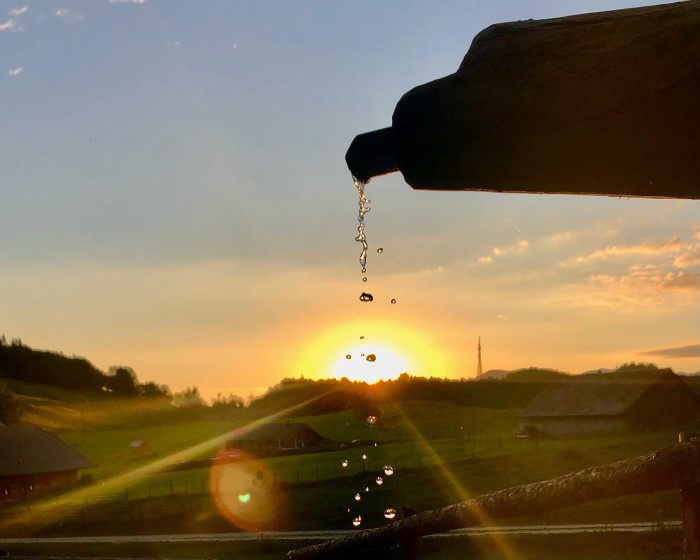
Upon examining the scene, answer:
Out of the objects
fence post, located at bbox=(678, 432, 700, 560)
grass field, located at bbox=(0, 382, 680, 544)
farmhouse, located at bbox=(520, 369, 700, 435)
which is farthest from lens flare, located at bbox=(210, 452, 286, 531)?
fence post, located at bbox=(678, 432, 700, 560)

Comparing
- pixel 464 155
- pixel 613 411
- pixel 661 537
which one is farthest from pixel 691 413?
pixel 464 155

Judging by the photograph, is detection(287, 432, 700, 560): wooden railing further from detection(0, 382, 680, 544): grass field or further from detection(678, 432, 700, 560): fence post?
detection(0, 382, 680, 544): grass field

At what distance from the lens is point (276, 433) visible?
2031cm

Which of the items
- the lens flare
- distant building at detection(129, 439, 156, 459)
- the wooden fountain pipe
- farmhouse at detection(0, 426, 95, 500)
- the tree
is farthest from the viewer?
the tree

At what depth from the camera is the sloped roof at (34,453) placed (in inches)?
768

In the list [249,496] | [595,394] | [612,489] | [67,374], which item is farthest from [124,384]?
[612,489]

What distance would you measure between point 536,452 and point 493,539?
428 centimetres

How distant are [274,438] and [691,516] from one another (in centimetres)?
1989

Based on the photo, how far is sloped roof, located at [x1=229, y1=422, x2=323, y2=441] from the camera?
20.2 metres

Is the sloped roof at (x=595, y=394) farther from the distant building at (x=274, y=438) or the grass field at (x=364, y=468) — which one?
the distant building at (x=274, y=438)

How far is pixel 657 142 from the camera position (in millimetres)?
676

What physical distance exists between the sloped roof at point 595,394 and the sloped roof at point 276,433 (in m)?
6.28

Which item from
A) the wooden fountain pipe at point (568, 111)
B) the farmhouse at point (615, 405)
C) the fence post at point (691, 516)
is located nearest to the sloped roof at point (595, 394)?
the farmhouse at point (615, 405)

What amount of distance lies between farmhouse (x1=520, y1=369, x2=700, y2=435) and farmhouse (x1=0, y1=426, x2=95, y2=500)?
40.4 ft
